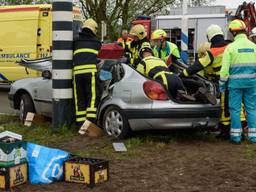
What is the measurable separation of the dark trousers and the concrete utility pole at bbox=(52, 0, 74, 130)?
0.16 m

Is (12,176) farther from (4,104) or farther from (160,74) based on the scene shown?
(4,104)

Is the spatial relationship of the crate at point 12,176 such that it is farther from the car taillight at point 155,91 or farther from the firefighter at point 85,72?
the firefighter at point 85,72

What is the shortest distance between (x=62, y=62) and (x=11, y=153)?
345cm

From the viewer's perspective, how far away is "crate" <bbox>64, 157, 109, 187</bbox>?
5.22 meters

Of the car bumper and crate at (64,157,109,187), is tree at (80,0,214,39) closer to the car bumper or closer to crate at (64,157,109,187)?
the car bumper

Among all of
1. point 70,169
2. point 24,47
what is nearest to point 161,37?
point 70,169

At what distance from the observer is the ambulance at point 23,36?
15.5 m

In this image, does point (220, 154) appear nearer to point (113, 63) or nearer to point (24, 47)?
point (113, 63)

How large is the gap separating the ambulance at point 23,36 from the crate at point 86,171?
10303mm

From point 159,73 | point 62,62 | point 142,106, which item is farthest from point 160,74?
point 62,62

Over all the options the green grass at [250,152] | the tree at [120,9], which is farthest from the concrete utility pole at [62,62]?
the tree at [120,9]

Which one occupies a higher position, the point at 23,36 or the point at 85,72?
the point at 23,36

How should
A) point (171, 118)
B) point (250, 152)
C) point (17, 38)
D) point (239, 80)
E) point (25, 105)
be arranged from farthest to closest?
point (17, 38) → point (25, 105) → point (239, 80) → point (171, 118) → point (250, 152)

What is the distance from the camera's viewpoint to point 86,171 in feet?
17.2
